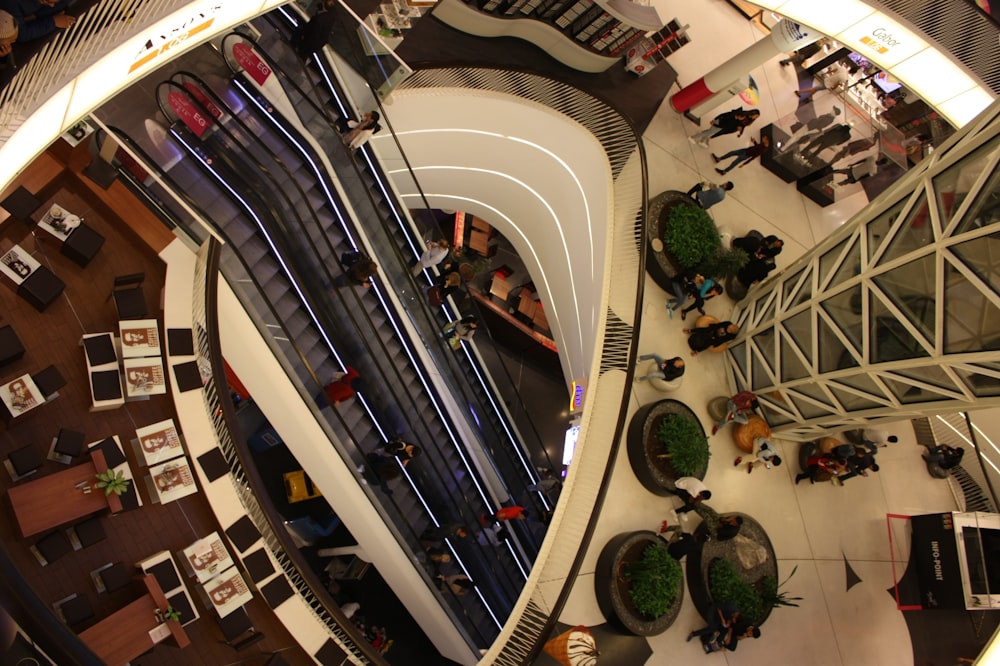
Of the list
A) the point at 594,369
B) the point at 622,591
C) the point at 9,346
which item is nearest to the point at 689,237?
the point at 594,369

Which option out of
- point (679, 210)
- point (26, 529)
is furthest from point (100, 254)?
point (679, 210)

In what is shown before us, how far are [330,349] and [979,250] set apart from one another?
304 inches

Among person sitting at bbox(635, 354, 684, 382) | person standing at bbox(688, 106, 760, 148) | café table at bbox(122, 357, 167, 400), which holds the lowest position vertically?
café table at bbox(122, 357, 167, 400)

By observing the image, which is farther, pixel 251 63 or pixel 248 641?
pixel 251 63

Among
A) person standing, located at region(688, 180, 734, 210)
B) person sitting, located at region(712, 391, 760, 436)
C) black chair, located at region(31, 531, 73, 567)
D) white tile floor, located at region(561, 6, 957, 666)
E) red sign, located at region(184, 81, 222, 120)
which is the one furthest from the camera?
person standing, located at region(688, 180, 734, 210)

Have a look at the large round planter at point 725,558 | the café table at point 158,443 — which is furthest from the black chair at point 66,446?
the large round planter at point 725,558

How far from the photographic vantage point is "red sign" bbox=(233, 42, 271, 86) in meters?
8.84

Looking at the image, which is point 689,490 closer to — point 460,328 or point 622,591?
point 622,591

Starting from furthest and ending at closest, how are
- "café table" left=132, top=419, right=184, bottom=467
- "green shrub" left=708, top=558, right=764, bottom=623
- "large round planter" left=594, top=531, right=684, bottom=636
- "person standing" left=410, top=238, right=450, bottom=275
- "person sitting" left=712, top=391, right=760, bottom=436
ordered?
"person standing" left=410, top=238, right=450, bottom=275 < "person sitting" left=712, top=391, right=760, bottom=436 < "green shrub" left=708, top=558, right=764, bottom=623 < "large round planter" left=594, top=531, right=684, bottom=636 < "café table" left=132, top=419, right=184, bottom=467

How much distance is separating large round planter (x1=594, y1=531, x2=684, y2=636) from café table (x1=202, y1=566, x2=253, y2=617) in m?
3.79

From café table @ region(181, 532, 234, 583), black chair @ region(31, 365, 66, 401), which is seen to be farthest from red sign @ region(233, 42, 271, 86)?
café table @ region(181, 532, 234, 583)

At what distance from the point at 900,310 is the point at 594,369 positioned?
3280mm

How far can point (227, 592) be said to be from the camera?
Answer: 21.1ft

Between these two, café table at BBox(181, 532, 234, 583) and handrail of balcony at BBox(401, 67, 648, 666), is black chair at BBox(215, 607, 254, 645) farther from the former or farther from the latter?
handrail of balcony at BBox(401, 67, 648, 666)
